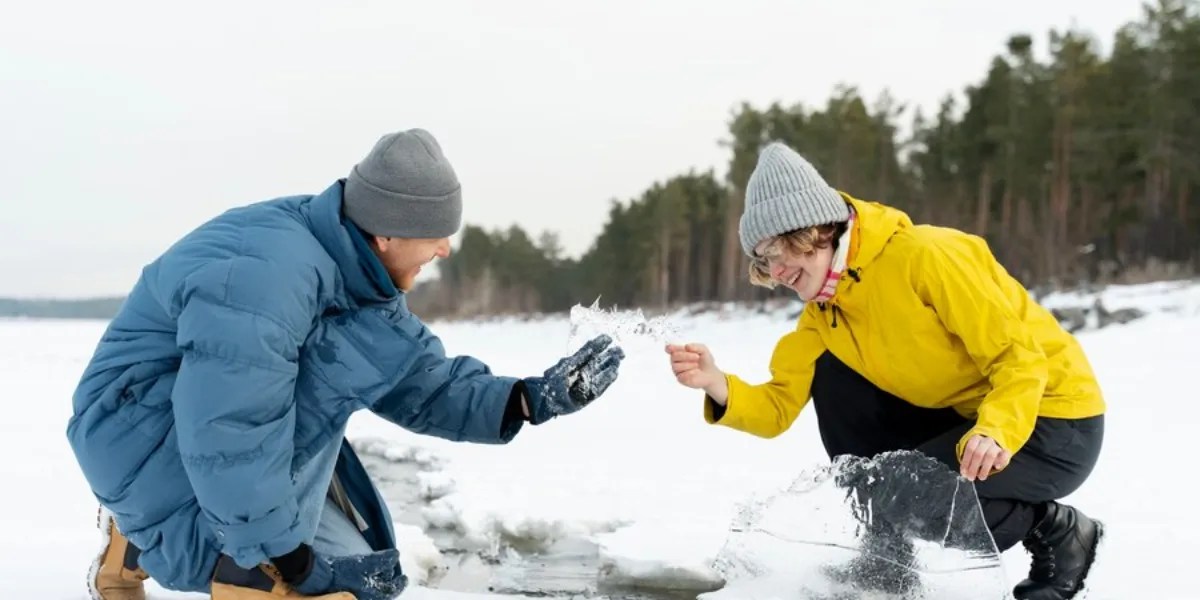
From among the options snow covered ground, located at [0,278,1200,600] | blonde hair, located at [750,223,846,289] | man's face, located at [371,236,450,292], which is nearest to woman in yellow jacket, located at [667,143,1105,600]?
blonde hair, located at [750,223,846,289]

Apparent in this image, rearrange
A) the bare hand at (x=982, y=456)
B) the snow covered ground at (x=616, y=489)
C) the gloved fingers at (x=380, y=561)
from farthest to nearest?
the snow covered ground at (x=616, y=489)
the bare hand at (x=982, y=456)
the gloved fingers at (x=380, y=561)

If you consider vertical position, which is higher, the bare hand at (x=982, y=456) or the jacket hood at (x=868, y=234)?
the jacket hood at (x=868, y=234)

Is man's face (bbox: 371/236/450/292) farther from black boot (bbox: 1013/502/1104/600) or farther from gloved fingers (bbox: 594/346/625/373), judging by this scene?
black boot (bbox: 1013/502/1104/600)

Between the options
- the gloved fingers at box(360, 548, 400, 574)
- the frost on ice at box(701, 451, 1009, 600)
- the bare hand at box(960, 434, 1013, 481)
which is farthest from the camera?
the frost on ice at box(701, 451, 1009, 600)

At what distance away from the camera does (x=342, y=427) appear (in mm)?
1950

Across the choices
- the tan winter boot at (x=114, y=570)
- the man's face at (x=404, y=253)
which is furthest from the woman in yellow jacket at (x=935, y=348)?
the tan winter boot at (x=114, y=570)

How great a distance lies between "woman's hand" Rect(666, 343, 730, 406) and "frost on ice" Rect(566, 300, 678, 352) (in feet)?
0.17

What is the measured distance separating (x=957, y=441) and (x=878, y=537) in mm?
309

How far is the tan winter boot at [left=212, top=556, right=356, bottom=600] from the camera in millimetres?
1793

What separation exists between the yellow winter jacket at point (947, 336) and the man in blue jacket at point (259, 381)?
1031 millimetres

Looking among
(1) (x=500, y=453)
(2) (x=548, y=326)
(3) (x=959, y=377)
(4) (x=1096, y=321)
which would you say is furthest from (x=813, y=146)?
(3) (x=959, y=377)

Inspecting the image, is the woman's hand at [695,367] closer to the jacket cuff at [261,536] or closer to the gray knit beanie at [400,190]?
the gray knit beanie at [400,190]

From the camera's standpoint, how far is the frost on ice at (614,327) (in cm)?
230

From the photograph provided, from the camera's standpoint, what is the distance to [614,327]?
2299mm
